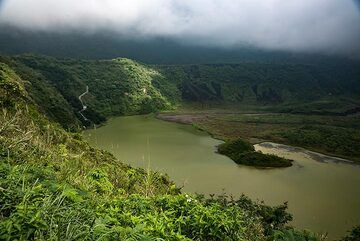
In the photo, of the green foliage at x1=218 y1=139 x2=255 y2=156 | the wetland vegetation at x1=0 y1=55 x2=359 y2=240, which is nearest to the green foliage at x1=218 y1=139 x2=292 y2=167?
the green foliage at x1=218 y1=139 x2=255 y2=156

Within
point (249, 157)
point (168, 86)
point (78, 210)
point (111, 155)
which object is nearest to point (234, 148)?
point (249, 157)

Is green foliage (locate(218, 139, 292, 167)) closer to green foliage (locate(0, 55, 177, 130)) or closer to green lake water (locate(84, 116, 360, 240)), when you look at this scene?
green lake water (locate(84, 116, 360, 240))

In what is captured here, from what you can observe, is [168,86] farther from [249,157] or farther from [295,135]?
[249,157]

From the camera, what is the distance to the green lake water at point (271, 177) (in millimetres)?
21656

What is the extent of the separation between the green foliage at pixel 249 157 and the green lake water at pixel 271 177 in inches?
46.4

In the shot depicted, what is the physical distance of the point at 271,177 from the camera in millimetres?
29500

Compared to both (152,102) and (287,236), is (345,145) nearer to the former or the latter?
(287,236)

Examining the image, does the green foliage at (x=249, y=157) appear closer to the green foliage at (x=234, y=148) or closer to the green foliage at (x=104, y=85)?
the green foliage at (x=234, y=148)

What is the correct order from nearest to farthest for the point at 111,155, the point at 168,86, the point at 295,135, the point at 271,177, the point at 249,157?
the point at 111,155
the point at 271,177
the point at 249,157
the point at 295,135
the point at 168,86

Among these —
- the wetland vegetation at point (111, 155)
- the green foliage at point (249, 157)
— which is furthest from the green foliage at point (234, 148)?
the wetland vegetation at point (111, 155)

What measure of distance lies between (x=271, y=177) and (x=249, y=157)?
5634 mm

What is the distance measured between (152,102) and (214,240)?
82.4 m

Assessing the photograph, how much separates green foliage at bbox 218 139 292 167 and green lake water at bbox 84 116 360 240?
1.18 m

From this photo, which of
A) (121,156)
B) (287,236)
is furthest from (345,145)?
(287,236)
